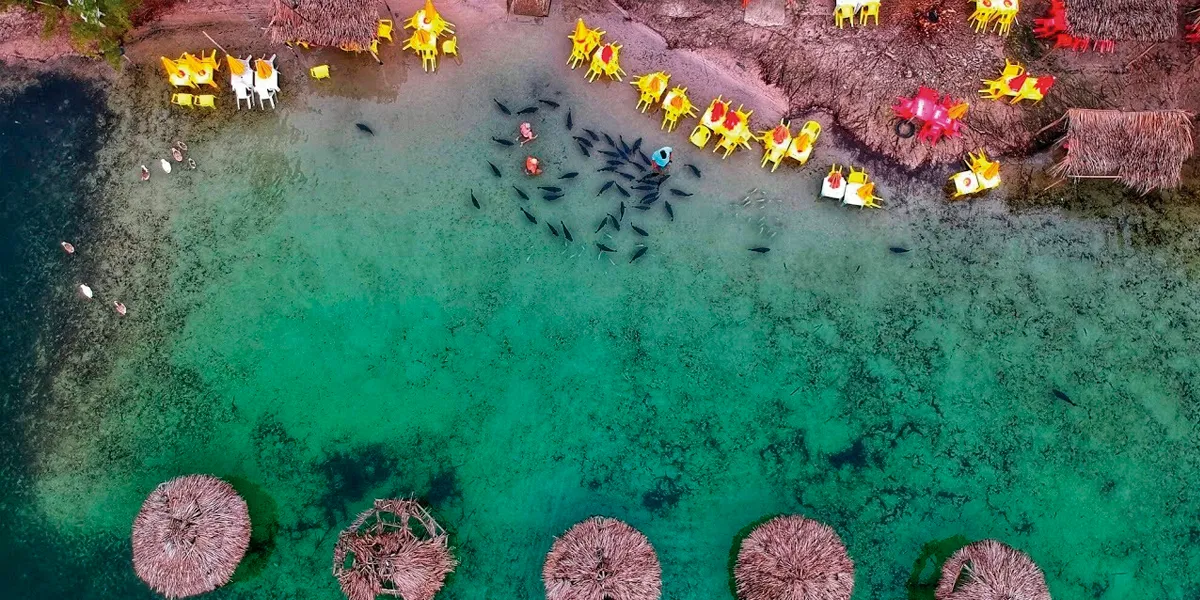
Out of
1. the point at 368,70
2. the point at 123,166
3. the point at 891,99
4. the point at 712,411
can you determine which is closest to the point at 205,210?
the point at 123,166

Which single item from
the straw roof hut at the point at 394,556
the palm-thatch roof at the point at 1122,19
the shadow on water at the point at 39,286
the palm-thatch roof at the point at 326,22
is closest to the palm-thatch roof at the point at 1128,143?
the palm-thatch roof at the point at 1122,19

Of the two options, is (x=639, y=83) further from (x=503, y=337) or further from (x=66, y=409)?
(x=66, y=409)

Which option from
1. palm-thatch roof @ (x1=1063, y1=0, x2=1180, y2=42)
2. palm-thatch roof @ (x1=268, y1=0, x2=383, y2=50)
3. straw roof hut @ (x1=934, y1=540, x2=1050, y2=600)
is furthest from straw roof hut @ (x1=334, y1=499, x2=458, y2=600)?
palm-thatch roof @ (x1=1063, y1=0, x2=1180, y2=42)

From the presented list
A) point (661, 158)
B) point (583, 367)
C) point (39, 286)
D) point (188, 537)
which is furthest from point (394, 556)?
point (39, 286)

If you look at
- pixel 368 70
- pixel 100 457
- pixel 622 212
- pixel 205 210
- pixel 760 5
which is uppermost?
pixel 760 5

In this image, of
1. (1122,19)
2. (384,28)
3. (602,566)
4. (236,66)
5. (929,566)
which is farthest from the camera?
(384,28)

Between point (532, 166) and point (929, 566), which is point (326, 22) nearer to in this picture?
point (532, 166)
